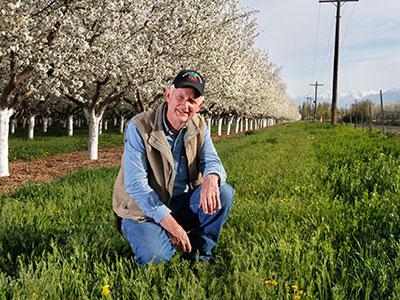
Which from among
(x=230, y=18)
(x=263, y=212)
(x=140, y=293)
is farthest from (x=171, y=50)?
(x=140, y=293)

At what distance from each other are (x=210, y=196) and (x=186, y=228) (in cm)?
69

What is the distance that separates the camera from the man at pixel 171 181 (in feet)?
9.25

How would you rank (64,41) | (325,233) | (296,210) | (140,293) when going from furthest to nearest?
(64,41) → (296,210) → (325,233) → (140,293)

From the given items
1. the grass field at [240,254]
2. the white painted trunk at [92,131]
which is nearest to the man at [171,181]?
the grass field at [240,254]

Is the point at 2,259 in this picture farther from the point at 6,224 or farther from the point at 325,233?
the point at 325,233

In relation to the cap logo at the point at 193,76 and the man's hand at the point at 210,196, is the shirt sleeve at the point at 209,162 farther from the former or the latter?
the cap logo at the point at 193,76

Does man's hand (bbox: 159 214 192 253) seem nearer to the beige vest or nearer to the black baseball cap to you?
the beige vest

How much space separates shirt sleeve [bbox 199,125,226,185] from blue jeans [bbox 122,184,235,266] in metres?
0.15

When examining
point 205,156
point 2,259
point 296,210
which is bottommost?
point 2,259

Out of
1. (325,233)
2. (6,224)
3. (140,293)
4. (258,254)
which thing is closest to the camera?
(140,293)

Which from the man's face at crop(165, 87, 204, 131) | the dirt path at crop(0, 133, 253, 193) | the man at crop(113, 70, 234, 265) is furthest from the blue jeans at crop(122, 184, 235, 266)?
the dirt path at crop(0, 133, 253, 193)

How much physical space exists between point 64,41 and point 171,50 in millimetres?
5176

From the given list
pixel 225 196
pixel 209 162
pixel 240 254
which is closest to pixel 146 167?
pixel 209 162

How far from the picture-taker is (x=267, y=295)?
2.51 metres
